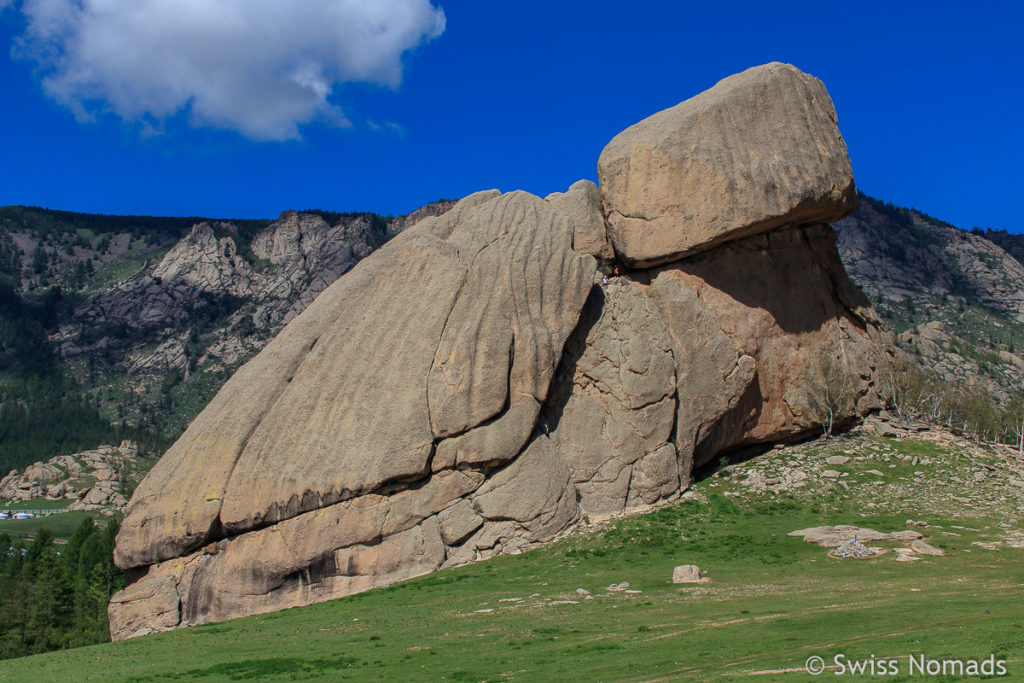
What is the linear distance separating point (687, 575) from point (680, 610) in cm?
496

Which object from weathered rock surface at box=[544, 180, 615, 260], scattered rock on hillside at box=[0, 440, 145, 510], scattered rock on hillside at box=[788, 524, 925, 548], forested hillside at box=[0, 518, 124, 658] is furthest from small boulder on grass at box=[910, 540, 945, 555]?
scattered rock on hillside at box=[0, 440, 145, 510]

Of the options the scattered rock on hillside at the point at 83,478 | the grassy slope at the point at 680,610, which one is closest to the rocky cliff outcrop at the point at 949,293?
the grassy slope at the point at 680,610

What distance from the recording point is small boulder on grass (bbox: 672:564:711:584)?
30703 mm

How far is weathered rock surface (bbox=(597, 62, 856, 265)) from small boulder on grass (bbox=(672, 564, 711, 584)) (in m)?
20.4

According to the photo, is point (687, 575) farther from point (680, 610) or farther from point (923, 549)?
point (923, 549)

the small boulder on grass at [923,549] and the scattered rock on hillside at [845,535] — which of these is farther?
the scattered rock on hillside at [845,535]

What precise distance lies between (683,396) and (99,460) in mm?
161079

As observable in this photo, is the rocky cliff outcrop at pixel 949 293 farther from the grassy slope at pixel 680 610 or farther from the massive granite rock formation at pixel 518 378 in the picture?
the grassy slope at pixel 680 610

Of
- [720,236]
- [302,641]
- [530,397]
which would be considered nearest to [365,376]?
[530,397]

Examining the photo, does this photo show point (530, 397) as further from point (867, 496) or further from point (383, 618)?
point (867, 496)

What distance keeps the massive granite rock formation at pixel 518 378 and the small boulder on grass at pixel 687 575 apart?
9.39m

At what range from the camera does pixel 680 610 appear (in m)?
26.1

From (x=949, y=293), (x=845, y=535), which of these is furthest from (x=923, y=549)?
(x=949, y=293)

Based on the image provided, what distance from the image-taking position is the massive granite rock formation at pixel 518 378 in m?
36.3
